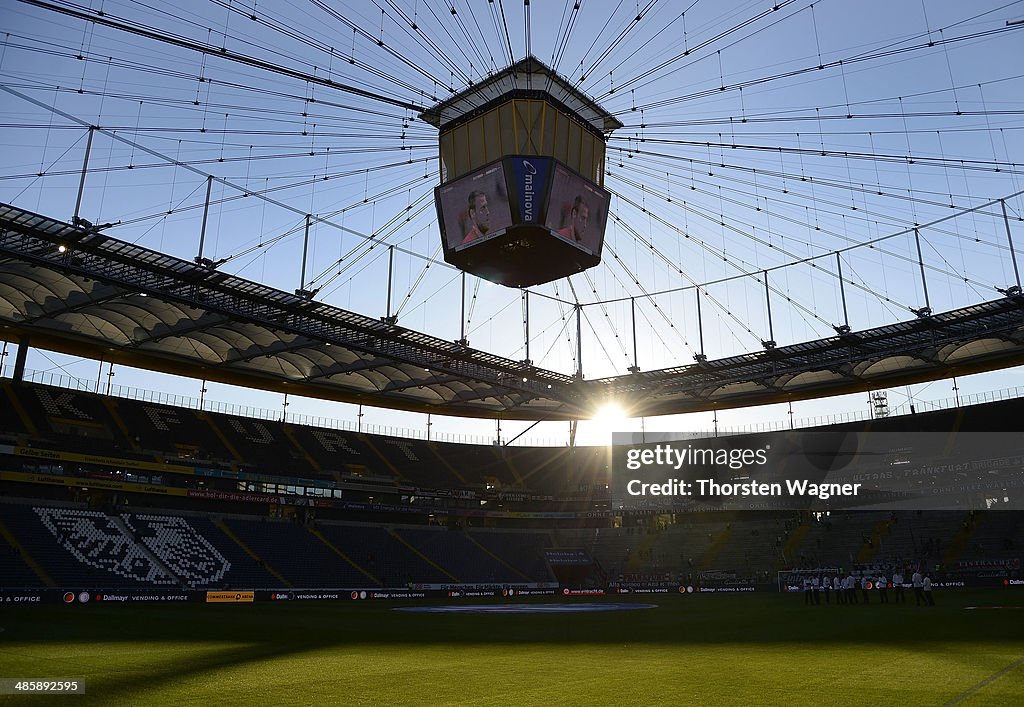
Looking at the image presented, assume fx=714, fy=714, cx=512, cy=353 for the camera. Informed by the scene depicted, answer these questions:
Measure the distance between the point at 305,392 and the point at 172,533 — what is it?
61.8 feet

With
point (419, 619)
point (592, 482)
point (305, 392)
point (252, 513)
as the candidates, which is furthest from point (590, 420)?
point (419, 619)

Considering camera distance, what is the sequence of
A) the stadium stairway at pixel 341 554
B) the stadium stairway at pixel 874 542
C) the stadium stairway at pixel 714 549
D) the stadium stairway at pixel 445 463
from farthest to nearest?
1. the stadium stairway at pixel 445 463
2. the stadium stairway at pixel 714 549
3. the stadium stairway at pixel 874 542
4. the stadium stairway at pixel 341 554

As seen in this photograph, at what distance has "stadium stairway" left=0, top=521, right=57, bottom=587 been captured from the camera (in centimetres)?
3912

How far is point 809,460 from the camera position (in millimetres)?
66188

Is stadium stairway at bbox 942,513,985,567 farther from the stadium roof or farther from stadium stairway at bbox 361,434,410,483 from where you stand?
stadium stairway at bbox 361,434,410,483

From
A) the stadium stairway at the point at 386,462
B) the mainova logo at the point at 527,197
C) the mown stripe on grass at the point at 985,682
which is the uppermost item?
the mainova logo at the point at 527,197

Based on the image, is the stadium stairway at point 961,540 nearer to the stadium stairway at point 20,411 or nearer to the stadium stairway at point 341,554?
the stadium stairway at point 341,554

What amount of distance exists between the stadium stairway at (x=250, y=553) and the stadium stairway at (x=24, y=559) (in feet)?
44.3

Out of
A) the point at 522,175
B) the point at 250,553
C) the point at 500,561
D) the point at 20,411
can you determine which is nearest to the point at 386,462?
the point at 500,561

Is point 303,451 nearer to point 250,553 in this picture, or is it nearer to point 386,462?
point 386,462

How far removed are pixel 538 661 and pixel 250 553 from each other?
42.8 m

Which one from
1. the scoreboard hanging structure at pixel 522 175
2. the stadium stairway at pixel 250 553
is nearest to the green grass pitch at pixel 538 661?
the scoreboard hanging structure at pixel 522 175

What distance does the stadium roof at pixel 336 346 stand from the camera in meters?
36.7

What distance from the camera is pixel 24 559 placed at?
3991 centimetres
